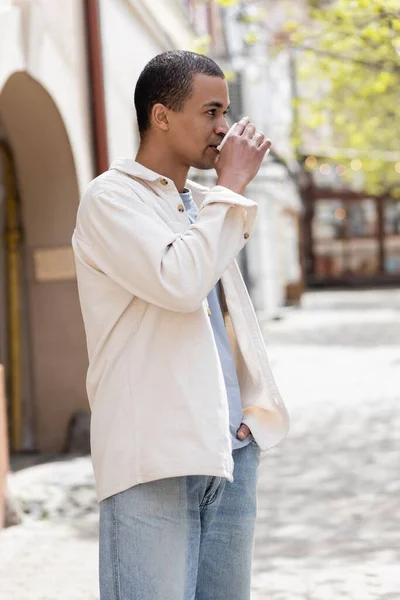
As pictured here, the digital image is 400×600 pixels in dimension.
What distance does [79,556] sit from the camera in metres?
5.75

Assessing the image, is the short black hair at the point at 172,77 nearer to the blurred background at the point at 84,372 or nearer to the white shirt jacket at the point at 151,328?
the white shirt jacket at the point at 151,328

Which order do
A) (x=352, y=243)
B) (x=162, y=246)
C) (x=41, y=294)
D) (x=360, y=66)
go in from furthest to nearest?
(x=352, y=243), (x=360, y=66), (x=41, y=294), (x=162, y=246)

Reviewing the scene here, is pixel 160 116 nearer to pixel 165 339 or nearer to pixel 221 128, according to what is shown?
pixel 221 128

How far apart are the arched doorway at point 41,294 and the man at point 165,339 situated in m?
6.31

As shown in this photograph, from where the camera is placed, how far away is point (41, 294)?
362 inches

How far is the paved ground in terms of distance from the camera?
513 cm

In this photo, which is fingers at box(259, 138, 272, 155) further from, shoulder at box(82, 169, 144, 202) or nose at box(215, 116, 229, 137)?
shoulder at box(82, 169, 144, 202)

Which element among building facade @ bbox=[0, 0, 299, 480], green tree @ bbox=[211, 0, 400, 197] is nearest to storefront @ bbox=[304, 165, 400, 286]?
green tree @ bbox=[211, 0, 400, 197]

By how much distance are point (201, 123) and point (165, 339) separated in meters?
0.48

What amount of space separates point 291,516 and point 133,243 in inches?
176

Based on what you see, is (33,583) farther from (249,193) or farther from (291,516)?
(249,193)

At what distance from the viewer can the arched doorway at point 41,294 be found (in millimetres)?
8852

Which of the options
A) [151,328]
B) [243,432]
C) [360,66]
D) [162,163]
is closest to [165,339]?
[151,328]

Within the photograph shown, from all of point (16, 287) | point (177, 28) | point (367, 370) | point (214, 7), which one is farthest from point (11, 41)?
point (214, 7)
